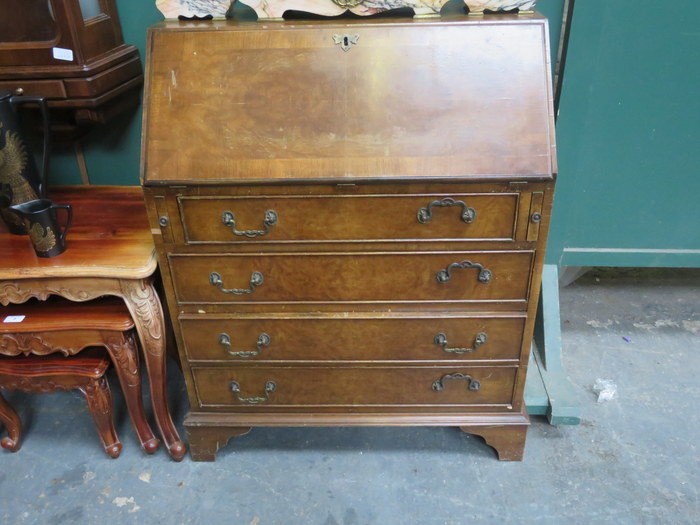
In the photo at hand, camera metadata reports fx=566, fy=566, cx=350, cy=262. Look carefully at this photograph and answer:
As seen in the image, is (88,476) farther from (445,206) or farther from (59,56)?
(445,206)

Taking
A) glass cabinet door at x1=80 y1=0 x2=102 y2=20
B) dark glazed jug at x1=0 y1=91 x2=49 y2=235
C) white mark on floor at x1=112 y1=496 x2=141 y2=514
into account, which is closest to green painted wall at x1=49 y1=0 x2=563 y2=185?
glass cabinet door at x1=80 y1=0 x2=102 y2=20

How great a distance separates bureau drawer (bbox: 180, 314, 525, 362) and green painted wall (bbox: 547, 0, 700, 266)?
0.65m

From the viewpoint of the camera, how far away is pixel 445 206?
53.9 inches

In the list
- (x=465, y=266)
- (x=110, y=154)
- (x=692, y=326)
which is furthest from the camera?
(x=692, y=326)

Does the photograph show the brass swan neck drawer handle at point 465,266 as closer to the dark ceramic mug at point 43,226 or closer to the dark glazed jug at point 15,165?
the dark ceramic mug at point 43,226

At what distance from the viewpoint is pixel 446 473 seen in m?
1.75

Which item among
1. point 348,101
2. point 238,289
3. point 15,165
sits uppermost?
point 348,101

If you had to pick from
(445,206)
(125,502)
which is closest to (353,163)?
(445,206)

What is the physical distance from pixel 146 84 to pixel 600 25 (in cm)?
132

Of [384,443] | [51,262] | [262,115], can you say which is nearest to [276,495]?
[384,443]

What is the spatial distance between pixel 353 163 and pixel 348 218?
0.46 feet

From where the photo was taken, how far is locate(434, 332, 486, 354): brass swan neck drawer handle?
1.56 metres

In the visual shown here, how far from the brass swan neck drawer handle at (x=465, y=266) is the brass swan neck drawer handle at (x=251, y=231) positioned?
0.45m

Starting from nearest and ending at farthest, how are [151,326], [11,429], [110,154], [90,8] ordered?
[151,326] < [90,8] < [11,429] < [110,154]
